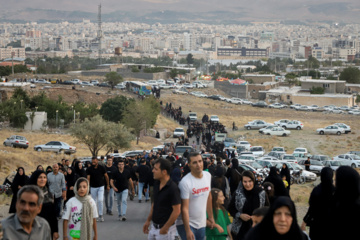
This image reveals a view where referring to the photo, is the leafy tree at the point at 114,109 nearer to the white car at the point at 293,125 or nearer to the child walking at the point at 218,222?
the white car at the point at 293,125

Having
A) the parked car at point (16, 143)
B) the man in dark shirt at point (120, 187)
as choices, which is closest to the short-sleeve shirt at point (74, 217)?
the man in dark shirt at point (120, 187)

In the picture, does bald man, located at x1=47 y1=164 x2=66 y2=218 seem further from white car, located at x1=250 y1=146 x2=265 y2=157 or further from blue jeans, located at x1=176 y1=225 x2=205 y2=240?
white car, located at x1=250 y1=146 x2=265 y2=157

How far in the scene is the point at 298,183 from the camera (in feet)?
74.3

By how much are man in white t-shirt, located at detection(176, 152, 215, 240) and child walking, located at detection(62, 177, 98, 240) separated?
1.02 meters

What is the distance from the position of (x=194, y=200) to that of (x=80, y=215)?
1336 millimetres

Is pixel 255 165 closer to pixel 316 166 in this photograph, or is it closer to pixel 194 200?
pixel 316 166

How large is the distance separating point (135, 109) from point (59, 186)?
30425mm

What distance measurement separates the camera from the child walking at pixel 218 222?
722 centimetres

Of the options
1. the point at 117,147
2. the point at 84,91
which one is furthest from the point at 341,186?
the point at 84,91

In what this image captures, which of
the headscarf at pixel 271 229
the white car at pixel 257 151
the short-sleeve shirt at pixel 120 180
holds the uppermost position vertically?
the headscarf at pixel 271 229

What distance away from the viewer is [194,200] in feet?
23.0

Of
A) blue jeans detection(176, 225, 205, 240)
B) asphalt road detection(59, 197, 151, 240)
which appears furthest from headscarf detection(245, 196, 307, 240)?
asphalt road detection(59, 197, 151, 240)

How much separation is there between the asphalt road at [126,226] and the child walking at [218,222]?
270 centimetres

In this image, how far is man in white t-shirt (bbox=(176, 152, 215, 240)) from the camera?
6.92 metres
